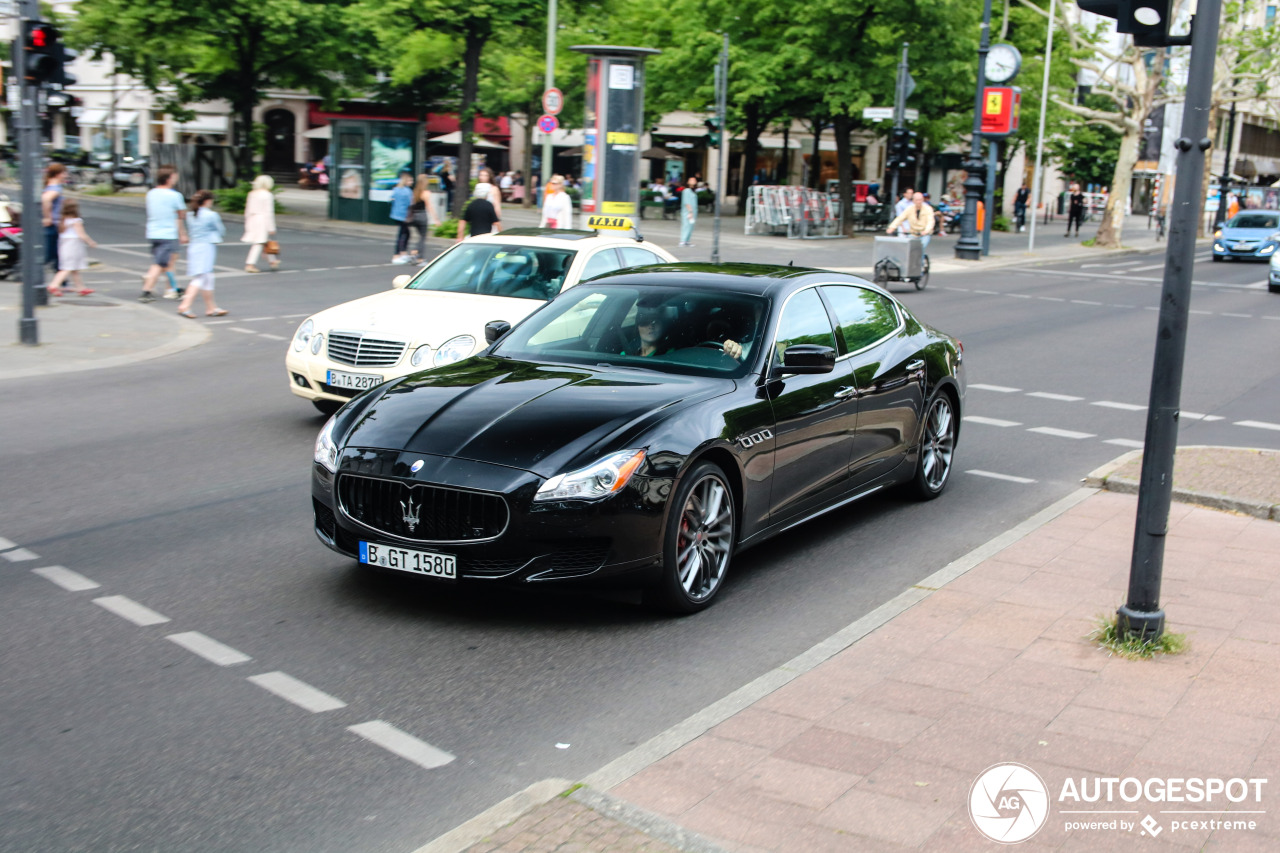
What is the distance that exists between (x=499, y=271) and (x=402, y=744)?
724 cm

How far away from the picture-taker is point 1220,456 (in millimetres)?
9539

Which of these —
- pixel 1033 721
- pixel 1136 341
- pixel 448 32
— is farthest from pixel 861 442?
pixel 448 32

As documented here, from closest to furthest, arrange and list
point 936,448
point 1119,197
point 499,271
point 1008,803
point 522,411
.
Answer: point 1008,803, point 522,411, point 936,448, point 499,271, point 1119,197

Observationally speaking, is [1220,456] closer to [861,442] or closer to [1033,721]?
[861,442]

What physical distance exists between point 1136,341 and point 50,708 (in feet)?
55.7

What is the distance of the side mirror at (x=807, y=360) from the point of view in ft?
21.1

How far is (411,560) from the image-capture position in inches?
221

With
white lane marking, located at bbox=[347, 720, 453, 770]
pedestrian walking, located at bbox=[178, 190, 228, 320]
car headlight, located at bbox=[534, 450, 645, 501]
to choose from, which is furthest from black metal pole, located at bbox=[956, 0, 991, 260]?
white lane marking, located at bbox=[347, 720, 453, 770]

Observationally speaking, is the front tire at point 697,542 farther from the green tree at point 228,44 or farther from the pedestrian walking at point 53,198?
the green tree at point 228,44

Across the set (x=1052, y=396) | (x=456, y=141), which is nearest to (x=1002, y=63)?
(x=1052, y=396)

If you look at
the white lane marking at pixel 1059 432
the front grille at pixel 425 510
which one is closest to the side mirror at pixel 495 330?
the front grille at pixel 425 510

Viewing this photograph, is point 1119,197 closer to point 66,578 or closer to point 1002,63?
point 1002,63

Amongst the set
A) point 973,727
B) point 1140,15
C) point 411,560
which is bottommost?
point 973,727

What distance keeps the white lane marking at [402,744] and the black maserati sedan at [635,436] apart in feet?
3.51
